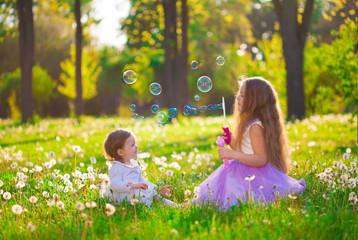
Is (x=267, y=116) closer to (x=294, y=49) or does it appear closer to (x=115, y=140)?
(x=115, y=140)

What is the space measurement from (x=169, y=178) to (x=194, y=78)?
32822 mm

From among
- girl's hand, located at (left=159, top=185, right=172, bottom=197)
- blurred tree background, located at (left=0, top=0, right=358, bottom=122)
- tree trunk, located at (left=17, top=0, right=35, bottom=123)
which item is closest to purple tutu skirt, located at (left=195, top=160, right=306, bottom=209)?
girl's hand, located at (left=159, top=185, right=172, bottom=197)

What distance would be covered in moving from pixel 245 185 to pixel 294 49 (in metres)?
12.9

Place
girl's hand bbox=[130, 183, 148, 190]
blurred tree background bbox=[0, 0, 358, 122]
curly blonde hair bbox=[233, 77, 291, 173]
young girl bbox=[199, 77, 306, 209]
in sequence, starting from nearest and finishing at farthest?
girl's hand bbox=[130, 183, 148, 190] < young girl bbox=[199, 77, 306, 209] < curly blonde hair bbox=[233, 77, 291, 173] < blurred tree background bbox=[0, 0, 358, 122]

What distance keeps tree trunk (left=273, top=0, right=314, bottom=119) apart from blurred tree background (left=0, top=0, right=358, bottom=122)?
927 mm

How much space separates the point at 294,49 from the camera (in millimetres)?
16406

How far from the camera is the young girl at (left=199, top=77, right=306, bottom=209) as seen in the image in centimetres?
432

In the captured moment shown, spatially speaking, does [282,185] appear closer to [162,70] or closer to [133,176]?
[133,176]

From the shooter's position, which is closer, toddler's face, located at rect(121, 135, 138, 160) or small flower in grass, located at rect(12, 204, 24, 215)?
small flower in grass, located at rect(12, 204, 24, 215)

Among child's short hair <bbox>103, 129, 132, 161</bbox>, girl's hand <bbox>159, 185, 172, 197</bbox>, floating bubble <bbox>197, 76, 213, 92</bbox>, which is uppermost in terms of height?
floating bubble <bbox>197, 76, 213, 92</bbox>

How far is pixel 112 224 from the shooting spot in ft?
11.6

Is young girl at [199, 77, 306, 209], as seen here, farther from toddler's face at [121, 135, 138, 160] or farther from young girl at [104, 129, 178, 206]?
toddler's face at [121, 135, 138, 160]

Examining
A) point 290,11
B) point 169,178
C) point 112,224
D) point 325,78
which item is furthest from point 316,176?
point 325,78

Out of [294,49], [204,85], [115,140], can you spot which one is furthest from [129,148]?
[294,49]
